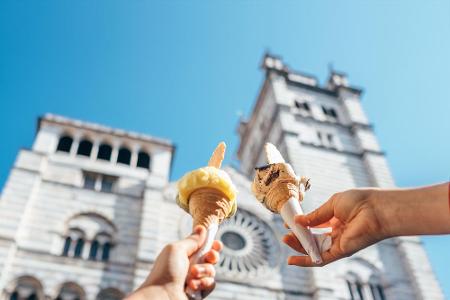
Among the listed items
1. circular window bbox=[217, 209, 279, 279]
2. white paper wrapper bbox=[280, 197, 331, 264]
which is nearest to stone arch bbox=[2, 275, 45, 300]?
circular window bbox=[217, 209, 279, 279]

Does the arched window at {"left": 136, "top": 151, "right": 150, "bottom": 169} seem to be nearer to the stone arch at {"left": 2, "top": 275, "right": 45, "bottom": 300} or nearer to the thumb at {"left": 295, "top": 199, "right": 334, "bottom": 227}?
the stone arch at {"left": 2, "top": 275, "right": 45, "bottom": 300}

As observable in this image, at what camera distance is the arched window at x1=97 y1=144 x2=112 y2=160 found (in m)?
15.3

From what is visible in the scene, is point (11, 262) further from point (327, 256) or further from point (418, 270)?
point (418, 270)

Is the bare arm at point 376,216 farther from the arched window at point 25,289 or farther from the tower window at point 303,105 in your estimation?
the tower window at point 303,105

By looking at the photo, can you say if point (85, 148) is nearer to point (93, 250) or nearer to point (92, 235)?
point (92, 235)

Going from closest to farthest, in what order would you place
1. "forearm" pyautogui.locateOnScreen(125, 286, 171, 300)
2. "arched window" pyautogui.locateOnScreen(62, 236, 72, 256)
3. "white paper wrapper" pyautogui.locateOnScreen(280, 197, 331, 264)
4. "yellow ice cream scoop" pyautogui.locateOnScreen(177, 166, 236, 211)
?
"forearm" pyautogui.locateOnScreen(125, 286, 171, 300) → "white paper wrapper" pyautogui.locateOnScreen(280, 197, 331, 264) → "yellow ice cream scoop" pyautogui.locateOnScreen(177, 166, 236, 211) → "arched window" pyautogui.locateOnScreen(62, 236, 72, 256)

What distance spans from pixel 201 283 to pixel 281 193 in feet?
2.62

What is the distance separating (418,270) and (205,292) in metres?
14.5

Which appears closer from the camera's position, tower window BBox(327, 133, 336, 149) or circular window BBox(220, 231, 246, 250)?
circular window BBox(220, 231, 246, 250)

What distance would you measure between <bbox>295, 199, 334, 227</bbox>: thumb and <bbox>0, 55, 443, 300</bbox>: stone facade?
10.0m

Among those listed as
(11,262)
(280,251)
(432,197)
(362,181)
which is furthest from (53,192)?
(432,197)

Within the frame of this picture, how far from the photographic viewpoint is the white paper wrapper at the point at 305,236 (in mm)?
2330

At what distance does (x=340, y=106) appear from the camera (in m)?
21.9

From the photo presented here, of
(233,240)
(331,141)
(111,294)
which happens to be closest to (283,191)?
(111,294)
